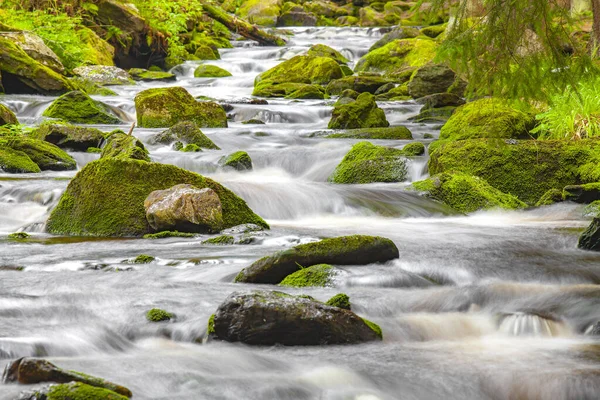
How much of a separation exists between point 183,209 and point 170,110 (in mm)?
7951

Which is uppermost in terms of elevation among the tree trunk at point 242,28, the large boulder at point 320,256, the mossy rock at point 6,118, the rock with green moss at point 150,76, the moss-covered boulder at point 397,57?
the tree trunk at point 242,28

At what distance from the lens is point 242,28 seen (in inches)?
1282

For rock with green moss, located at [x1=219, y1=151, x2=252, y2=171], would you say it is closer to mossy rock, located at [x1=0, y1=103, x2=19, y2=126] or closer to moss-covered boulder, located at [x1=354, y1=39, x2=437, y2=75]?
mossy rock, located at [x1=0, y1=103, x2=19, y2=126]

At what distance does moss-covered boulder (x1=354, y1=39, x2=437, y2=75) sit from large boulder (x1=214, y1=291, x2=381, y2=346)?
1985 centimetres

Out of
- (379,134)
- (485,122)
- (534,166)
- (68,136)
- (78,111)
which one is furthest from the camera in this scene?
(78,111)

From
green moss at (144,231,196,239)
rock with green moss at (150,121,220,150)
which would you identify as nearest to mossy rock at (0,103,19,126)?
rock with green moss at (150,121,220,150)

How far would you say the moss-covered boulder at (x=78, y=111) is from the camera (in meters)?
14.9

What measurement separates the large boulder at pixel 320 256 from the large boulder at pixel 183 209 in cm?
201

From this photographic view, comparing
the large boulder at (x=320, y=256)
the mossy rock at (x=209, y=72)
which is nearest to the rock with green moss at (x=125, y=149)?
the large boulder at (x=320, y=256)

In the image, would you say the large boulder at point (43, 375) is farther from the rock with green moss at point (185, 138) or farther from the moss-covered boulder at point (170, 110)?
the moss-covered boulder at point (170, 110)

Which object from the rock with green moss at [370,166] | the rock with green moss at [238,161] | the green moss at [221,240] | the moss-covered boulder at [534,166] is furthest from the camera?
the rock with green moss at [238,161]

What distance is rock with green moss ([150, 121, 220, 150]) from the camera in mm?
12836

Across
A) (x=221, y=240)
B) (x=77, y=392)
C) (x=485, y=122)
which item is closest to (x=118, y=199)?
(x=221, y=240)

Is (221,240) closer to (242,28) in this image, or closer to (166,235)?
(166,235)
